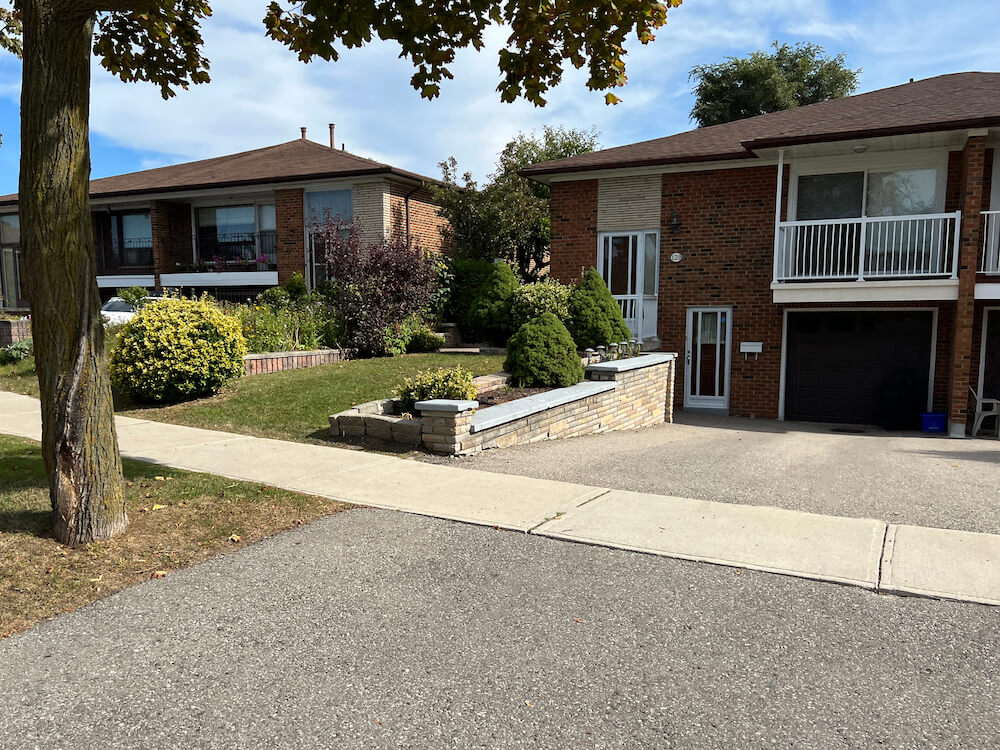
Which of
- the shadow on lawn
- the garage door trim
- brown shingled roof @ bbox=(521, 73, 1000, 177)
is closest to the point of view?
the shadow on lawn

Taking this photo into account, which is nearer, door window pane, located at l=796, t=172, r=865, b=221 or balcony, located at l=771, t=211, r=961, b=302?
balcony, located at l=771, t=211, r=961, b=302

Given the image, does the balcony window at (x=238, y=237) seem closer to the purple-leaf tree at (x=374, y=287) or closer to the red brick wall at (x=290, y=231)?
the red brick wall at (x=290, y=231)

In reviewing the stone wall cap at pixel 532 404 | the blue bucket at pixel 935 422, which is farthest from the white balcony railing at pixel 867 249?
the stone wall cap at pixel 532 404

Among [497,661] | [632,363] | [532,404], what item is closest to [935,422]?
[632,363]

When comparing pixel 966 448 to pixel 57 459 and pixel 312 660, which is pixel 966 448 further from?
pixel 57 459

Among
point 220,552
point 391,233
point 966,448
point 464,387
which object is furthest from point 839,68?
point 220,552

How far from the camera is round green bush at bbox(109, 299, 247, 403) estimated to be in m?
9.93

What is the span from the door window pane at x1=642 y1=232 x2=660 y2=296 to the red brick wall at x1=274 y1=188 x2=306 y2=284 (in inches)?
412

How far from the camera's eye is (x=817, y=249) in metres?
13.4

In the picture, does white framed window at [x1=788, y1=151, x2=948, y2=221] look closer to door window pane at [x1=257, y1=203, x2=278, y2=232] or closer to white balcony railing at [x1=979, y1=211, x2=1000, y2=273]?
white balcony railing at [x1=979, y1=211, x2=1000, y2=273]

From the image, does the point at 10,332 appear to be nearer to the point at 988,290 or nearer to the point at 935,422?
the point at 935,422

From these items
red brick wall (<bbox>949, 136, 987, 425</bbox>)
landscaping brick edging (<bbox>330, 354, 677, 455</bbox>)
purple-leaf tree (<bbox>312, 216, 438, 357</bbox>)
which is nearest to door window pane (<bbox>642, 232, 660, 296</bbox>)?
landscaping brick edging (<bbox>330, 354, 677, 455</bbox>)

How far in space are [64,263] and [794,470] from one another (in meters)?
6.91

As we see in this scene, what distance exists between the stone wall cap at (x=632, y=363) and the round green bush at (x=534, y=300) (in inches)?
92.4
